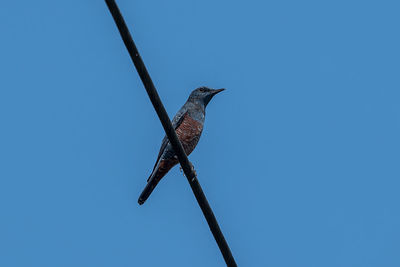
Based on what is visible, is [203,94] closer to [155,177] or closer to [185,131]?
[185,131]

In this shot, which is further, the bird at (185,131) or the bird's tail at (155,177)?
the bird at (185,131)

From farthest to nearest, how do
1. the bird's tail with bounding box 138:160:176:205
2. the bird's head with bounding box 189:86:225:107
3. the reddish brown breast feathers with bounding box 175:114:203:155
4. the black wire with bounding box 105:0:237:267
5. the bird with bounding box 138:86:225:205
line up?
the bird's head with bounding box 189:86:225:107
the reddish brown breast feathers with bounding box 175:114:203:155
the bird with bounding box 138:86:225:205
the bird's tail with bounding box 138:160:176:205
the black wire with bounding box 105:0:237:267

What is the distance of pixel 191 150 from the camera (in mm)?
8828

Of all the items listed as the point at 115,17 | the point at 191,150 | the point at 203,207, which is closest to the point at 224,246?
the point at 203,207

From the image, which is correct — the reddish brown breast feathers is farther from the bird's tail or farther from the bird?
the bird's tail

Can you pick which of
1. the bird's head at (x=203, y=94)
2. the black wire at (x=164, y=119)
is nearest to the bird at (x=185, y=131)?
the bird's head at (x=203, y=94)

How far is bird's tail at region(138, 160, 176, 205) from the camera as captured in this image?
7.97 meters

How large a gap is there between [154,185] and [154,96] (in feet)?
11.4

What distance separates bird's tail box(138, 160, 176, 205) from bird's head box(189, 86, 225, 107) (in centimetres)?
151

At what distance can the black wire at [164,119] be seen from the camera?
4410 millimetres

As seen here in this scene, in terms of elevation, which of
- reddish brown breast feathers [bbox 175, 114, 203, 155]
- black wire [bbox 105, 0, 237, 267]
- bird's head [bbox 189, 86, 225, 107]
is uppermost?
bird's head [bbox 189, 86, 225, 107]

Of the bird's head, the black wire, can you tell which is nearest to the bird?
the bird's head

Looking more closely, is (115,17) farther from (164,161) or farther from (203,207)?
(164,161)

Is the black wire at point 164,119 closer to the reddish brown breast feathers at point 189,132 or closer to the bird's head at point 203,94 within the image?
the reddish brown breast feathers at point 189,132
